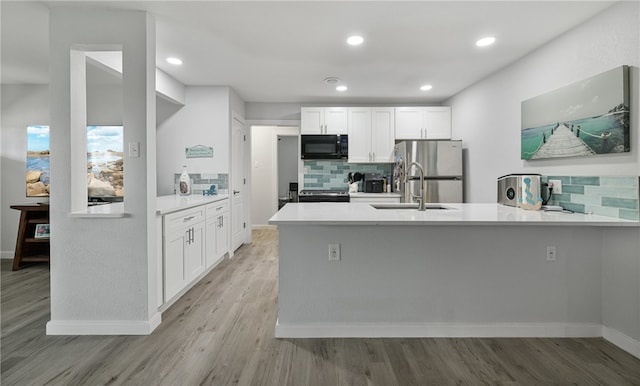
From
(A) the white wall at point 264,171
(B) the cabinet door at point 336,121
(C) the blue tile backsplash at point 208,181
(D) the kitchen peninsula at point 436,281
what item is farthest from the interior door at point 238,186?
(D) the kitchen peninsula at point 436,281

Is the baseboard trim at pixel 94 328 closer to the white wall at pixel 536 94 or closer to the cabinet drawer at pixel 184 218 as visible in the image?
the cabinet drawer at pixel 184 218

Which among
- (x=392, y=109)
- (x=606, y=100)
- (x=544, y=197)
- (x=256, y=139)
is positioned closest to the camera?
(x=606, y=100)

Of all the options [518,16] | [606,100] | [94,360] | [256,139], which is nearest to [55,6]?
[94,360]

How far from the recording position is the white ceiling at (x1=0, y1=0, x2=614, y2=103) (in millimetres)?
2379

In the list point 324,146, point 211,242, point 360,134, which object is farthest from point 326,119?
point 211,242

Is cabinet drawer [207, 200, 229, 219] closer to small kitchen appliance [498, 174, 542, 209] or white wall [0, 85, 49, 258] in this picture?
white wall [0, 85, 49, 258]

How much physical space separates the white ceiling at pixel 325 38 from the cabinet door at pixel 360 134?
0.70m

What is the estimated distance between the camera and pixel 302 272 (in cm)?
237

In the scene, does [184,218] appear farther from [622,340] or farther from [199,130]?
[622,340]

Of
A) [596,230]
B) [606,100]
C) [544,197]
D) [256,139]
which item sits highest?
[256,139]

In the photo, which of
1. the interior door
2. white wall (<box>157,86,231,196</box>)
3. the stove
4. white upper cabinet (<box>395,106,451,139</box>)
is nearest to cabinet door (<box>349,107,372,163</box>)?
white upper cabinet (<box>395,106,451,139</box>)

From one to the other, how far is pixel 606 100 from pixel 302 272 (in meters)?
2.38

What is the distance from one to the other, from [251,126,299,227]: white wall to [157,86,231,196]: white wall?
2684 millimetres

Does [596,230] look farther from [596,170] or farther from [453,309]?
[453,309]
